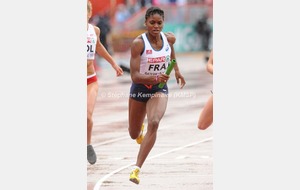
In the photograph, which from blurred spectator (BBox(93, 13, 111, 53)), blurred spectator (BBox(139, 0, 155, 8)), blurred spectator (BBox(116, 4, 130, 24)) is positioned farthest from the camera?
blurred spectator (BBox(116, 4, 130, 24))

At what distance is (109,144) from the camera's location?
1448cm

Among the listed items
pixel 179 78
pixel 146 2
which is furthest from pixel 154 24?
pixel 146 2

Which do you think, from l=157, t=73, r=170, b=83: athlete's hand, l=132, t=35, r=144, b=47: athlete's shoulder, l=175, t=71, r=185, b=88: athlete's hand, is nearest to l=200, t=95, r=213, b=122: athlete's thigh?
l=175, t=71, r=185, b=88: athlete's hand

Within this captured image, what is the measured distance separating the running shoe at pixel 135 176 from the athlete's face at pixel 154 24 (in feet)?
6.01

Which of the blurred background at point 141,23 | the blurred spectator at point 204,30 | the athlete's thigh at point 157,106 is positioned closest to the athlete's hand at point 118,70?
the blurred background at point 141,23

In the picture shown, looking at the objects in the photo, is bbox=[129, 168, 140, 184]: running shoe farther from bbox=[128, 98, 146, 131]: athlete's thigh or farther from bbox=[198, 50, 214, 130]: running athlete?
bbox=[198, 50, 214, 130]: running athlete

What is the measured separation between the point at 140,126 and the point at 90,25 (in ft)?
5.34

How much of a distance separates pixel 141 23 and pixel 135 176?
3611 mm

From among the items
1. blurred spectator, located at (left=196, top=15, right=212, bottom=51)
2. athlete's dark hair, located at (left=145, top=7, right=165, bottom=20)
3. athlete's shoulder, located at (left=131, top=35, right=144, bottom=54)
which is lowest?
blurred spectator, located at (left=196, top=15, right=212, bottom=51)

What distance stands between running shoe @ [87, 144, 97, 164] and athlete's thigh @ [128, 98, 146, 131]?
75cm

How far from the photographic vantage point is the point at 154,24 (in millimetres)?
12656

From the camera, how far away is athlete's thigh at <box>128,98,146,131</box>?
13087 mm
